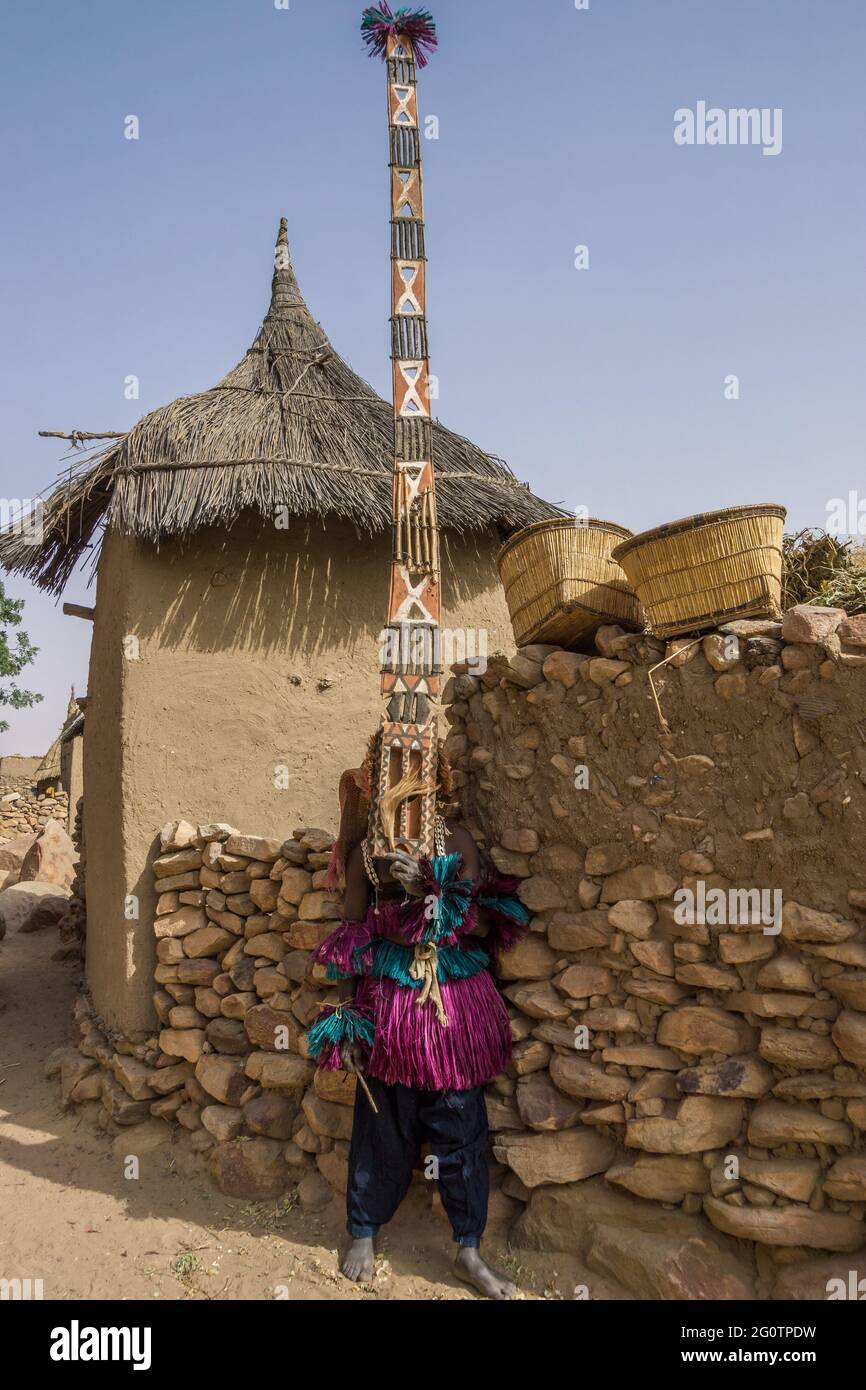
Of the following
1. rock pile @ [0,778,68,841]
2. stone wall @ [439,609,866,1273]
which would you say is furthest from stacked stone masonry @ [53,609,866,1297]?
rock pile @ [0,778,68,841]

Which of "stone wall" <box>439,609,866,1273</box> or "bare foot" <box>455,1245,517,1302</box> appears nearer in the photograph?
"stone wall" <box>439,609,866,1273</box>

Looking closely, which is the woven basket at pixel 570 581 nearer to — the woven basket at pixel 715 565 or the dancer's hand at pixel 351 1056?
the woven basket at pixel 715 565

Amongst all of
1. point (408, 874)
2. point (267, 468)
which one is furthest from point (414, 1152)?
point (267, 468)

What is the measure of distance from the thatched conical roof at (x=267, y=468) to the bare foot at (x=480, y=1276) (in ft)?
11.3

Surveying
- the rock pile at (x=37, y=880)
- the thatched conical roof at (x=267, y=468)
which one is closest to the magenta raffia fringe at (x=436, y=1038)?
the thatched conical roof at (x=267, y=468)

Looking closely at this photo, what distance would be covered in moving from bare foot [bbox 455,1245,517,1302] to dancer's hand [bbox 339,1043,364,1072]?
0.69 m

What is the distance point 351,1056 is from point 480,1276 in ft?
2.69

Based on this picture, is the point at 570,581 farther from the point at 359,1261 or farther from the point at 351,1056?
the point at 359,1261

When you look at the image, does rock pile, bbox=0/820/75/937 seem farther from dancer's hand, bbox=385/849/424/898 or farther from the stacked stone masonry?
dancer's hand, bbox=385/849/424/898

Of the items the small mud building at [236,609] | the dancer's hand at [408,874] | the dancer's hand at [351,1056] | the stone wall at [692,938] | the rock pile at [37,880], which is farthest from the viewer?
the rock pile at [37,880]

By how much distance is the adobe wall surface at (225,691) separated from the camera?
4.92 metres

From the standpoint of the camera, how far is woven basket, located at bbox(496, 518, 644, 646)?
3369 mm

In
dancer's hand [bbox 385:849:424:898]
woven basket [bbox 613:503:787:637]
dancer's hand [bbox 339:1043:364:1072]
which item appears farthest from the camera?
dancer's hand [bbox 339:1043:364:1072]

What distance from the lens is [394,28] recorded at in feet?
12.3
